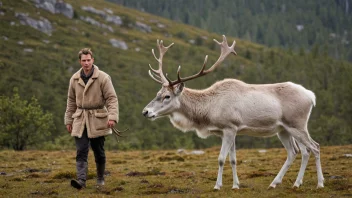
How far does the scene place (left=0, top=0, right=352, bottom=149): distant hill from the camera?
77.7m

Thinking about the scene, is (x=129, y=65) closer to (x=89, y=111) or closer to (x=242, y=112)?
(x=242, y=112)

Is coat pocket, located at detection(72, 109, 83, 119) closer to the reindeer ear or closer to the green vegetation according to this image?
the reindeer ear

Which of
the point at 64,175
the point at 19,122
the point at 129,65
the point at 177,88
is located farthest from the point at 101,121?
the point at 129,65

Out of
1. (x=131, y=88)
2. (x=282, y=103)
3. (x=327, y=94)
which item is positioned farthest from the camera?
(x=131, y=88)

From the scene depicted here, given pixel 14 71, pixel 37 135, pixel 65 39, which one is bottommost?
pixel 37 135

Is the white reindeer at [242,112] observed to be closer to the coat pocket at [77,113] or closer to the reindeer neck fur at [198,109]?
the reindeer neck fur at [198,109]

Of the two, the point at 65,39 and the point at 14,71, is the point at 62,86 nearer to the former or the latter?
the point at 14,71

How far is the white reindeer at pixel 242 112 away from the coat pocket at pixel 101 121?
1.58m

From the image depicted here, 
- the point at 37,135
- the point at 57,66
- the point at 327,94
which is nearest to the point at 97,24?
the point at 57,66

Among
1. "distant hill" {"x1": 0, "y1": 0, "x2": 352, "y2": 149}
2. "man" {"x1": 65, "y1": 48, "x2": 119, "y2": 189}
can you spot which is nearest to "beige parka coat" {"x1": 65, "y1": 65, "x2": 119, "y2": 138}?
"man" {"x1": 65, "y1": 48, "x2": 119, "y2": 189}

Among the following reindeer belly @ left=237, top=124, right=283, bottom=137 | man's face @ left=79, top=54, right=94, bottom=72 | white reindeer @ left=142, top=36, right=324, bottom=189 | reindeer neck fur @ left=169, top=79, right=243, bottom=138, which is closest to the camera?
man's face @ left=79, top=54, right=94, bottom=72

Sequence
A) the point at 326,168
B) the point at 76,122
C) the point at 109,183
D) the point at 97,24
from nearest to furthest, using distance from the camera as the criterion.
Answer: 1. the point at 76,122
2. the point at 109,183
3. the point at 326,168
4. the point at 97,24

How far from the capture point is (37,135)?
45.4 meters

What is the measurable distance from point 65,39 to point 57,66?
27693 mm
